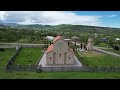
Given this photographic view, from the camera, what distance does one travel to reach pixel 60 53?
395 inches

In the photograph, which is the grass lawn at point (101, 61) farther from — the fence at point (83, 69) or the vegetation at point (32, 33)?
the vegetation at point (32, 33)

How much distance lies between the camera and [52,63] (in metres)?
9.73

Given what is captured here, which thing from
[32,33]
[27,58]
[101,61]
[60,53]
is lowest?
[101,61]

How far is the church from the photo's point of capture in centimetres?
980

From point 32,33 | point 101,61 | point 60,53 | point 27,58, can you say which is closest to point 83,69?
point 60,53

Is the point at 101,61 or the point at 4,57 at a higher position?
the point at 4,57

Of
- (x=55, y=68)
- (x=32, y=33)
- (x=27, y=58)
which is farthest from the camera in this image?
(x=32, y=33)

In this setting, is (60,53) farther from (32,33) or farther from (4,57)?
(32,33)

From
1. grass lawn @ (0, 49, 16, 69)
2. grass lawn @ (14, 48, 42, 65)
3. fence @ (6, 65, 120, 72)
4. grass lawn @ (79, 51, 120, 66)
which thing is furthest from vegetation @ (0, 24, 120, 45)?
fence @ (6, 65, 120, 72)
